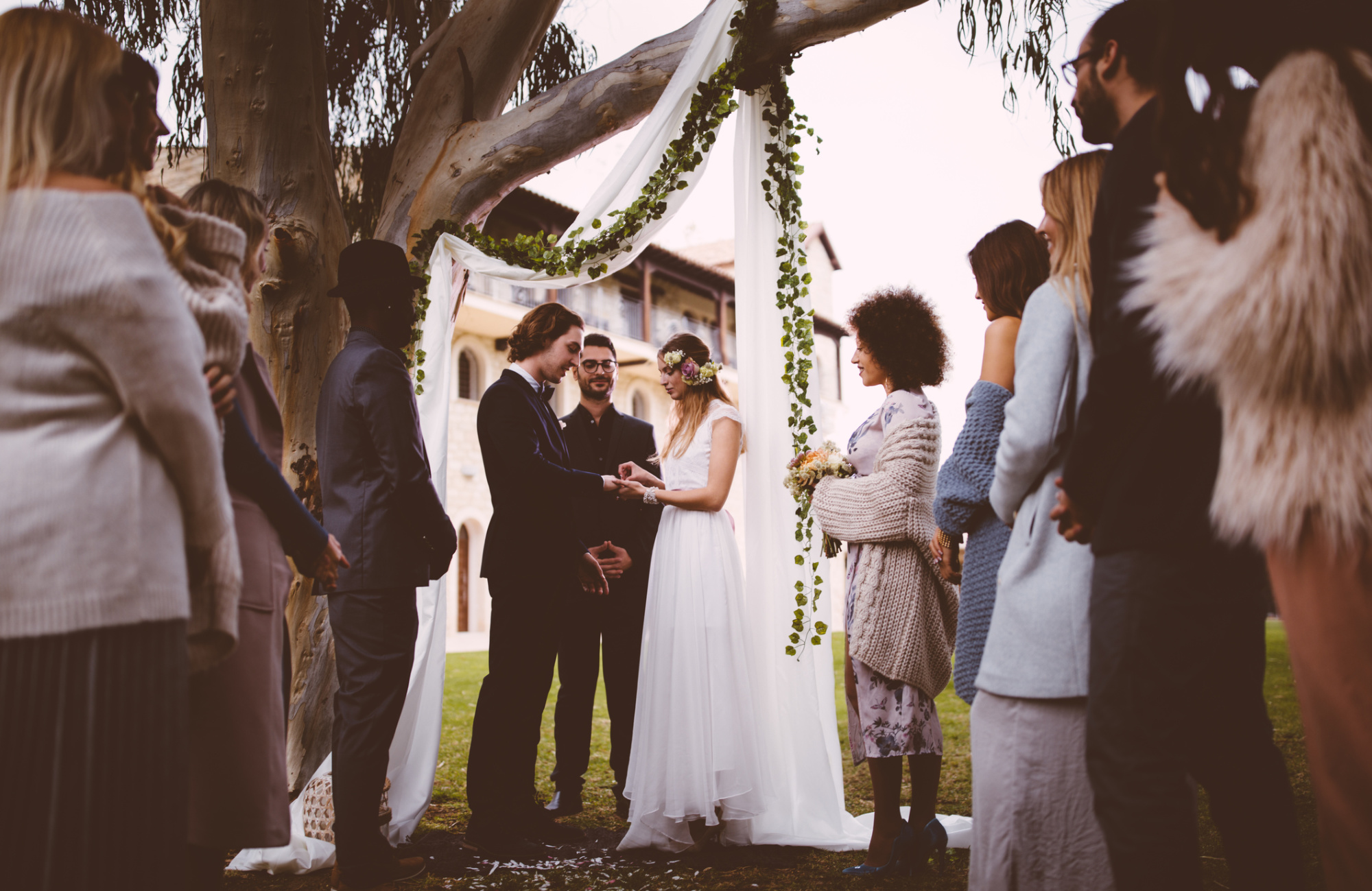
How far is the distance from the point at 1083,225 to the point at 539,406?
2.62 m

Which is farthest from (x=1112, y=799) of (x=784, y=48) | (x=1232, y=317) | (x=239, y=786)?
(x=784, y=48)

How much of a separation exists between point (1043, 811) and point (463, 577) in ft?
71.7

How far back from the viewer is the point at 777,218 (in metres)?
4.10

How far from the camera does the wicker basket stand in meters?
3.48

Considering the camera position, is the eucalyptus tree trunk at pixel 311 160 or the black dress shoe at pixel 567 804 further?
the black dress shoe at pixel 567 804

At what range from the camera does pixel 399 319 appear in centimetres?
332

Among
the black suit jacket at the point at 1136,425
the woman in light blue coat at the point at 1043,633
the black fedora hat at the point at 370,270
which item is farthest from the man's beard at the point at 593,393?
the black suit jacket at the point at 1136,425

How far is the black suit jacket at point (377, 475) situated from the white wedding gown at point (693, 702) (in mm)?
982

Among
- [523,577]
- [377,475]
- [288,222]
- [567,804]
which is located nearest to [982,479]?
[377,475]

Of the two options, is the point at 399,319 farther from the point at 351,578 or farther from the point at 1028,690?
the point at 1028,690

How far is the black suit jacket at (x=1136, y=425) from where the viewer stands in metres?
1.49

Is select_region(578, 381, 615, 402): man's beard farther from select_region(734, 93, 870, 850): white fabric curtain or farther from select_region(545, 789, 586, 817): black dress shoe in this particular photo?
select_region(545, 789, 586, 817): black dress shoe

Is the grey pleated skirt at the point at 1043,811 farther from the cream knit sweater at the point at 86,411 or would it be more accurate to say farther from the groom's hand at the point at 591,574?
the groom's hand at the point at 591,574

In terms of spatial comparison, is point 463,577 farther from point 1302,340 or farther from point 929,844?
point 1302,340
